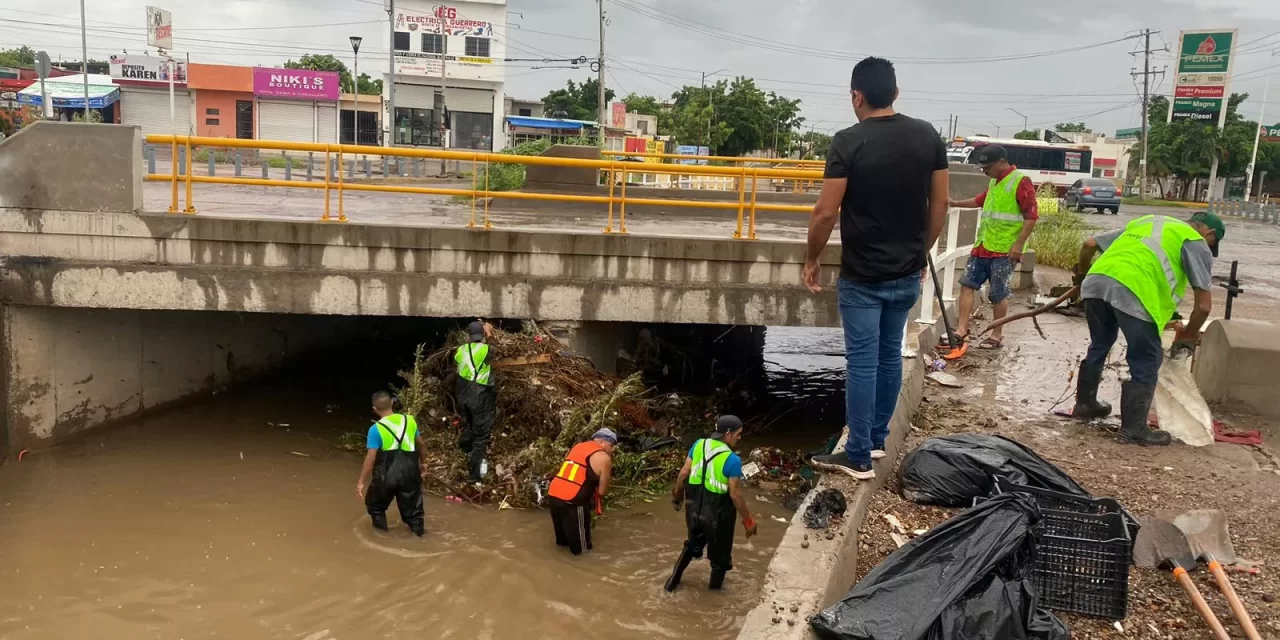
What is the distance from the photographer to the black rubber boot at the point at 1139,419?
17.8 feet

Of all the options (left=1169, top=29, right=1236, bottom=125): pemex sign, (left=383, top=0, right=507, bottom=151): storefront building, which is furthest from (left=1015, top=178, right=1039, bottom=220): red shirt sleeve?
(left=1169, top=29, right=1236, bottom=125): pemex sign

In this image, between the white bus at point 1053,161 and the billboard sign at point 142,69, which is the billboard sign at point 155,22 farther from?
the white bus at point 1053,161

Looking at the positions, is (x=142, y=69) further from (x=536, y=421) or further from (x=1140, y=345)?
(x=1140, y=345)

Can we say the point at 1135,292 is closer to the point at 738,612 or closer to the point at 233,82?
the point at 738,612

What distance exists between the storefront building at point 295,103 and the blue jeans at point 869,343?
4037 centimetres

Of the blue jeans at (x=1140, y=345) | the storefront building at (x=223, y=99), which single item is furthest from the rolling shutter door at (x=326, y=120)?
the blue jeans at (x=1140, y=345)

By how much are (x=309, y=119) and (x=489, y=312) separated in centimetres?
3713

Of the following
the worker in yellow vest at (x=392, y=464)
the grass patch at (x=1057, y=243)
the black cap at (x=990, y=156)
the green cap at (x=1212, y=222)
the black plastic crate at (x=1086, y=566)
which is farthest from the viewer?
the grass patch at (x=1057, y=243)

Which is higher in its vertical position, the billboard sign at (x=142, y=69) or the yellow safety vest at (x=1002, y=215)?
the billboard sign at (x=142, y=69)

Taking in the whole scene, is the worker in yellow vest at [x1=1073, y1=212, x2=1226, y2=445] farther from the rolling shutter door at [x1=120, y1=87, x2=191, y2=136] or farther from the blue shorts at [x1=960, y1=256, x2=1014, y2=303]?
the rolling shutter door at [x1=120, y1=87, x2=191, y2=136]

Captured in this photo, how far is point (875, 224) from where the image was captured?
421cm

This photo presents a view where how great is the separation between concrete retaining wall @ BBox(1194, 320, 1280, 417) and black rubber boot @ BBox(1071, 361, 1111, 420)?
1.00m

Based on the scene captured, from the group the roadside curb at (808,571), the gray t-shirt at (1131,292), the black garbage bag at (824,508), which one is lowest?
the roadside curb at (808,571)

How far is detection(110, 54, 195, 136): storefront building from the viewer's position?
138ft
